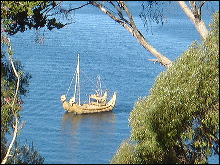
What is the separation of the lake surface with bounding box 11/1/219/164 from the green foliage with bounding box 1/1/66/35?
16514 millimetres

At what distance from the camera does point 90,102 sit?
37.0 metres

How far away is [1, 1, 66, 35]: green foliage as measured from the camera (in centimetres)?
848

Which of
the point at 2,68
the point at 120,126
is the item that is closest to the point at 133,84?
the point at 120,126

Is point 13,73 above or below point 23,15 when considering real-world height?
below

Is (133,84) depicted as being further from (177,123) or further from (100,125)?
(177,123)

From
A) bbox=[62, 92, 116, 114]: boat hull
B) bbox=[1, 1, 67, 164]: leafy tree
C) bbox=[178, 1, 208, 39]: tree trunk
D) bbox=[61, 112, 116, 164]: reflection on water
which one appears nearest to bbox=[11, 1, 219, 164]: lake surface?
bbox=[61, 112, 116, 164]: reflection on water

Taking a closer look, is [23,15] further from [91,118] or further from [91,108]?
[91,118]

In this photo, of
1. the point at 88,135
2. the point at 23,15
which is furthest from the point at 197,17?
the point at 88,135

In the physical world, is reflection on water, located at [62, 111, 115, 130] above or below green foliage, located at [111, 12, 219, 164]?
below

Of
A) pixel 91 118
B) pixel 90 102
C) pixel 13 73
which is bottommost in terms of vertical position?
pixel 91 118

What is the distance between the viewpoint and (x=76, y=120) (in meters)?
35.8

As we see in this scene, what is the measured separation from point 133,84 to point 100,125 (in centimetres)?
366

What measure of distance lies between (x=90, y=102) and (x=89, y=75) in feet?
7.13

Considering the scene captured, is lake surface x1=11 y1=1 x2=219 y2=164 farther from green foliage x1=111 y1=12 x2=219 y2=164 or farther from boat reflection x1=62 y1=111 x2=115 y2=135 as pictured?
green foliage x1=111 y1=12 x2=219 y2=164
